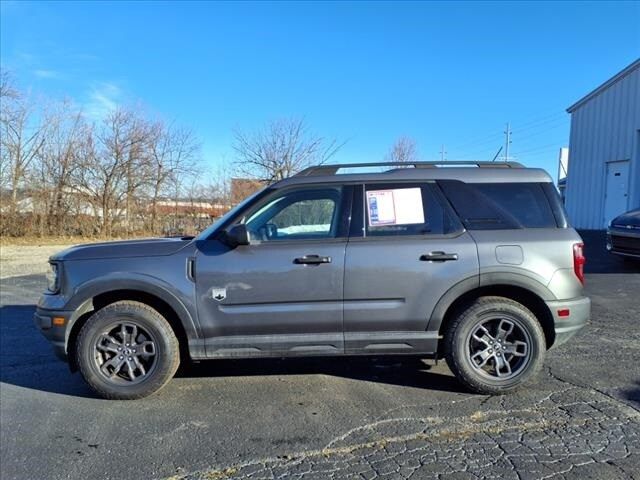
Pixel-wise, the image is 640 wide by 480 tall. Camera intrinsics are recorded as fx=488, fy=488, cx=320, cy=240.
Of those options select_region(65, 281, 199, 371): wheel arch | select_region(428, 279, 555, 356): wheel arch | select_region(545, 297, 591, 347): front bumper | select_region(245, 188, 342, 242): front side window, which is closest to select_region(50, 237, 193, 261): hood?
select_region(65, 281, 199, 371): wheel arch

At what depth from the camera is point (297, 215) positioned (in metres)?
4.23

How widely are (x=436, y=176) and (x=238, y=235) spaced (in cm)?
177

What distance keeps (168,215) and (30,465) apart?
2321cm

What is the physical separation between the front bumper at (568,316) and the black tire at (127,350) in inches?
126

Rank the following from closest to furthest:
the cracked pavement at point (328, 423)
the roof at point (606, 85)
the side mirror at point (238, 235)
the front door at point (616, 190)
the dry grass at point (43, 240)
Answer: the cracked pavement at point (328, 423)
the side mirror at point (238, 235)
the roof at point (606, 85)
the front door at point (616, 190)
the dry grass at point (43, 240)

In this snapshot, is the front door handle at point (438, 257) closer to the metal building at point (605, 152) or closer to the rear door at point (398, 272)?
the rear door at point (398, 272)

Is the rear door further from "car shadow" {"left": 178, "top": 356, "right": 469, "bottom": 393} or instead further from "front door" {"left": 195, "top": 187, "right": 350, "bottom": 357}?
"car shadow" {"left": 178, "top": 356, "right": 469, "bottom": 393}

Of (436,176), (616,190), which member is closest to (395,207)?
(436,176)

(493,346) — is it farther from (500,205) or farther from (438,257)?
(500,205)

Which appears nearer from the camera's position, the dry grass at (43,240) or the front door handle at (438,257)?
the front door handle at (438,257)

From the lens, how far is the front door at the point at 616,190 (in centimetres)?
1670

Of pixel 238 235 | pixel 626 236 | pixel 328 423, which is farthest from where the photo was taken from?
pixel 626 236

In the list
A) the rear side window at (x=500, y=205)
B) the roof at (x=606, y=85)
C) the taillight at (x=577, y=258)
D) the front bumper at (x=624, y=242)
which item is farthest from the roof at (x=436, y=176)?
the roof at (x=606, y=85)

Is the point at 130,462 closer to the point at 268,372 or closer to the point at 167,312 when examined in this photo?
the point at 167,312
